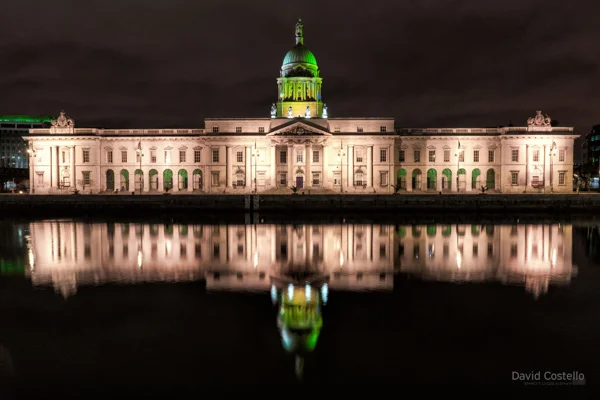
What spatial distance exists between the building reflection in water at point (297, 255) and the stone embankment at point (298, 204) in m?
17.0

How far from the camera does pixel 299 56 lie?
92.5 meters

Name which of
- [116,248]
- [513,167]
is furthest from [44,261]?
[513,167]

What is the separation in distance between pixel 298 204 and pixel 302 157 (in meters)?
23.3

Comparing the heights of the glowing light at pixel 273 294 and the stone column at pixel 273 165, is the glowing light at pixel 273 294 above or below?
below

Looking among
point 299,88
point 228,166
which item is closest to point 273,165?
point 228,166

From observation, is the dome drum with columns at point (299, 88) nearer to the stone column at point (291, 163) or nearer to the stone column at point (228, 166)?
the stone column at point (291, 163)

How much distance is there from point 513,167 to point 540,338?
243 ft

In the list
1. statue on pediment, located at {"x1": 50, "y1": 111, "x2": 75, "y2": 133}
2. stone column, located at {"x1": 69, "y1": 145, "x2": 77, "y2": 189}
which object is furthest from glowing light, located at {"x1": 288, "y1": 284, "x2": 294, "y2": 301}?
statue on pediment, located at {"x1": 50, "y1": 111, "x2": 75, "y2": 133}

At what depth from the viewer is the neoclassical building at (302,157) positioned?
8238 centimetres

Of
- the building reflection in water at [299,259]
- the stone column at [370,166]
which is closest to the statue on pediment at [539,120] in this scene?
the stone column at [370,166]

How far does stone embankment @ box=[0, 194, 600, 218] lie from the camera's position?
194 feet

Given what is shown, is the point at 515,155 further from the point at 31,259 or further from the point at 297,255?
the point at 31,259

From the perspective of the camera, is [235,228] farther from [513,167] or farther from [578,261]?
[513,167]

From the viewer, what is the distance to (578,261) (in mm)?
26594
